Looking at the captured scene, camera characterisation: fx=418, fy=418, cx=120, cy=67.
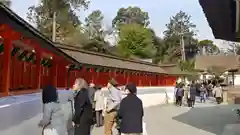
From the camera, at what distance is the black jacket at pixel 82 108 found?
8672mm

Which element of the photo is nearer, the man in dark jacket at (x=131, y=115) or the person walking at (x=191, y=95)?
the man in dark jacket at (x=131, y=115)

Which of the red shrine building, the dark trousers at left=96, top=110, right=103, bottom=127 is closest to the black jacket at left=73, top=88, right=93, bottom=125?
the red shrine building

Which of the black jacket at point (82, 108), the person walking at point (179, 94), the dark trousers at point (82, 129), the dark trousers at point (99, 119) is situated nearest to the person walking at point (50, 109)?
the black jacket at point (82, 108)

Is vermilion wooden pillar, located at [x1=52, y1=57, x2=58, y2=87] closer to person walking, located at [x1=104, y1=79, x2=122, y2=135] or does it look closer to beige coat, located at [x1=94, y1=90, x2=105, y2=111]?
beige coat, located at [x1=94, y1=90, x2=105, y2=111]

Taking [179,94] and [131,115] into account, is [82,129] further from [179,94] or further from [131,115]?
[179,94]

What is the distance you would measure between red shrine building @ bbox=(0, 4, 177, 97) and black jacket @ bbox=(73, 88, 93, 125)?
5.56ft

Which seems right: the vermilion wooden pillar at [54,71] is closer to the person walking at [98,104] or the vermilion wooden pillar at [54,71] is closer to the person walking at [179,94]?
the person walking at [98,104]

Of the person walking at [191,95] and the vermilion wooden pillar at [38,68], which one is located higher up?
the vermilion wooden pillar at [38,68]

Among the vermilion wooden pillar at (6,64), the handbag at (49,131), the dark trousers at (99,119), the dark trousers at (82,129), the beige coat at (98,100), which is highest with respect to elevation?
the vermilion wooden pillar at (6,64)

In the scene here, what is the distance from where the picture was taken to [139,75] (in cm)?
3666

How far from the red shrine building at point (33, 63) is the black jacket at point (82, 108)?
5.56ft

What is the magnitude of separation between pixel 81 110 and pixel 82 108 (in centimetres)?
5

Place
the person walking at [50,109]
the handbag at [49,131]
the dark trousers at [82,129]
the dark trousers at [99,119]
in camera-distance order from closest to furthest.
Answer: the person walking at [50,109], the handbag at [49,131], the dark trousers at [82,129], the dark trousers at [99,119]

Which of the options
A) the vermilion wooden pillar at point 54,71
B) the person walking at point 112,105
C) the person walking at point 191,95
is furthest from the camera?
the person walking at point 191,95
